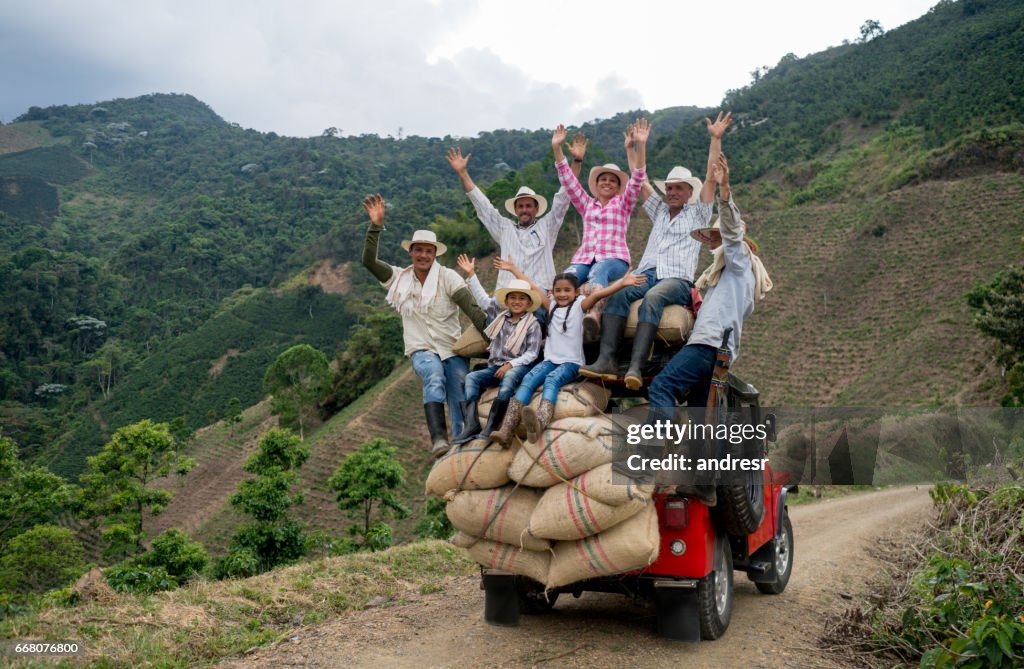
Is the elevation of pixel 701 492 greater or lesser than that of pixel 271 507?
greater

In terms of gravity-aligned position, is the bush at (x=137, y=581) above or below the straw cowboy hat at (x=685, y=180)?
below

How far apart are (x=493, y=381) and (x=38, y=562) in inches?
924

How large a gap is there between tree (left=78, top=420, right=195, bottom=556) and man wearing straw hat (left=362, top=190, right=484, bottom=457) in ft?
72.1

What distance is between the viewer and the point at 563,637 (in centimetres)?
547

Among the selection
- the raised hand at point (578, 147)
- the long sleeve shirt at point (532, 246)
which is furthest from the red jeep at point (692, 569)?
the raised hand at point (578, 147)

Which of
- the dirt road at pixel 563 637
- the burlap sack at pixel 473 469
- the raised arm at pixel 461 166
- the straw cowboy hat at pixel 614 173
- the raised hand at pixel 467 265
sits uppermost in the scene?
the raised arm at pixel 461 166

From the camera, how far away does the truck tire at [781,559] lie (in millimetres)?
6965

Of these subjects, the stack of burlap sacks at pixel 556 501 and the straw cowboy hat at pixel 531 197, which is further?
the straw cowboy hat at pixel 531 197

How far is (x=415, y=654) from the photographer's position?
5316 millimetres

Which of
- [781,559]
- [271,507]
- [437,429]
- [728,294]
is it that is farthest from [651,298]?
[271,507]

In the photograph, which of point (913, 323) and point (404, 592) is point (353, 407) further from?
point (404, 592)

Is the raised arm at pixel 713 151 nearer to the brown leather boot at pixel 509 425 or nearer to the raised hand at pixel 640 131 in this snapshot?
the raised hand at pixel 640 131

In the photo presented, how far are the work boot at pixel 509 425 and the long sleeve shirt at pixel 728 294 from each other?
52.5 inches

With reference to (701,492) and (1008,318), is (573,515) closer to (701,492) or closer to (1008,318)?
(701,492)
